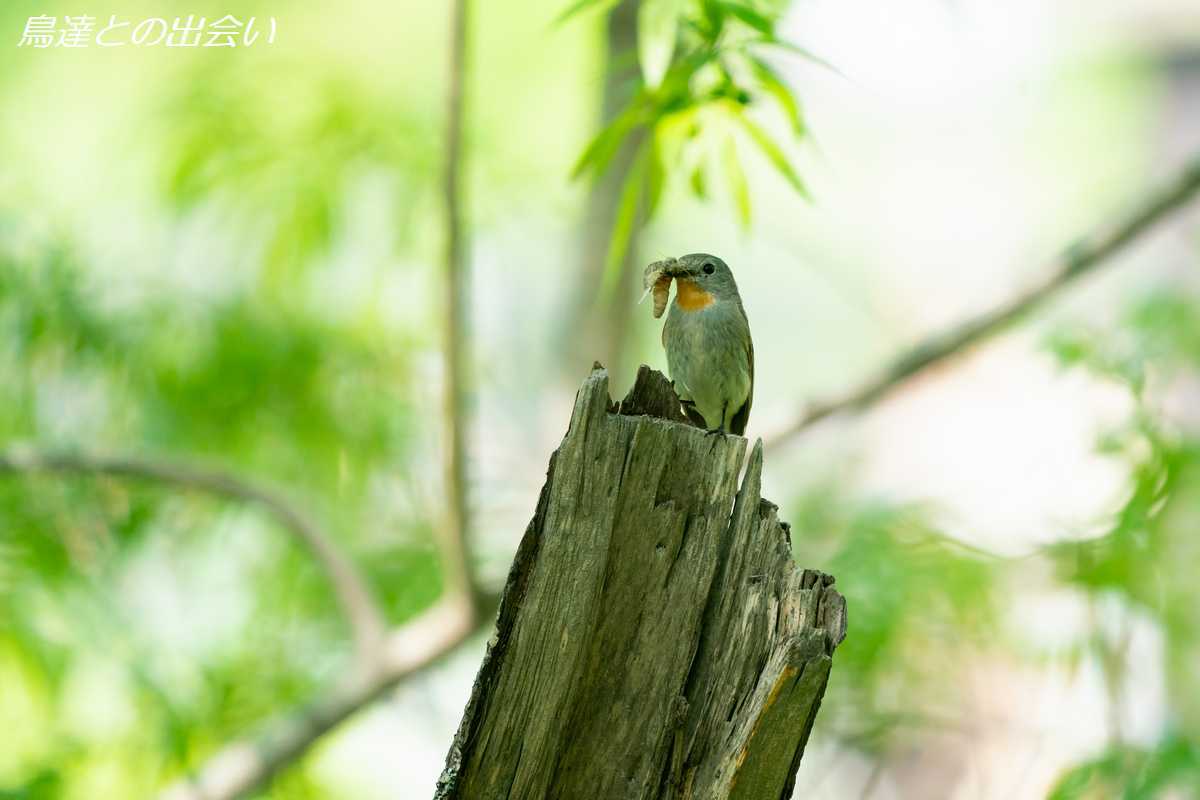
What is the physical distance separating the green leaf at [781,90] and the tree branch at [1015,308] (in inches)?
70.8

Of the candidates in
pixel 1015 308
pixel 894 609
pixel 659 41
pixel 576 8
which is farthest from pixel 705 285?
pixel 894 609

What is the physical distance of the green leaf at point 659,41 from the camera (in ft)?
8.66

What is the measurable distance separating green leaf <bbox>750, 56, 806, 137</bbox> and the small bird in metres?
0.81

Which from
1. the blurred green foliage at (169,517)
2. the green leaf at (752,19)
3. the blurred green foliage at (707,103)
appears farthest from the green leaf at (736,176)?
the blurred green foliage at (169,517)

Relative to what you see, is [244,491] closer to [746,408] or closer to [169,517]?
[169,517]

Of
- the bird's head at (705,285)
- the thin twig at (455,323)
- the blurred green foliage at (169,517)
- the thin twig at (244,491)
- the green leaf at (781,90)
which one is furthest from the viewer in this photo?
the blurred green foliage at (169,517)

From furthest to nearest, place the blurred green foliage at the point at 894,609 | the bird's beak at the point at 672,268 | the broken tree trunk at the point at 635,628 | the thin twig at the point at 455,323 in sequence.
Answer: the blurred green foliage at the point at 894,609 < the thin twig at the point at 455,323 < the bird's beak at the point at 672,268 < the broken tree trunk at the point at 635,628

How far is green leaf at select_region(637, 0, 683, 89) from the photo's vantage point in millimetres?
2638

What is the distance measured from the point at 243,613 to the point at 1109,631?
12.1ft

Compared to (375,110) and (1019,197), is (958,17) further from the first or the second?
(1019,197)

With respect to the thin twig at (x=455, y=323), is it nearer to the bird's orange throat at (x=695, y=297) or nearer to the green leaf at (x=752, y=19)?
the bird's orange throat at (x=695, y=297)

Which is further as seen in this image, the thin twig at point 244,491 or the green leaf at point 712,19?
the thin twig at point 244,491

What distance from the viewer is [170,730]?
458cm

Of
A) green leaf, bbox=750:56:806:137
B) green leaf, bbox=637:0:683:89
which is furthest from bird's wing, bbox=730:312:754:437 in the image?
green leaf, bbox=750:56:806:137
